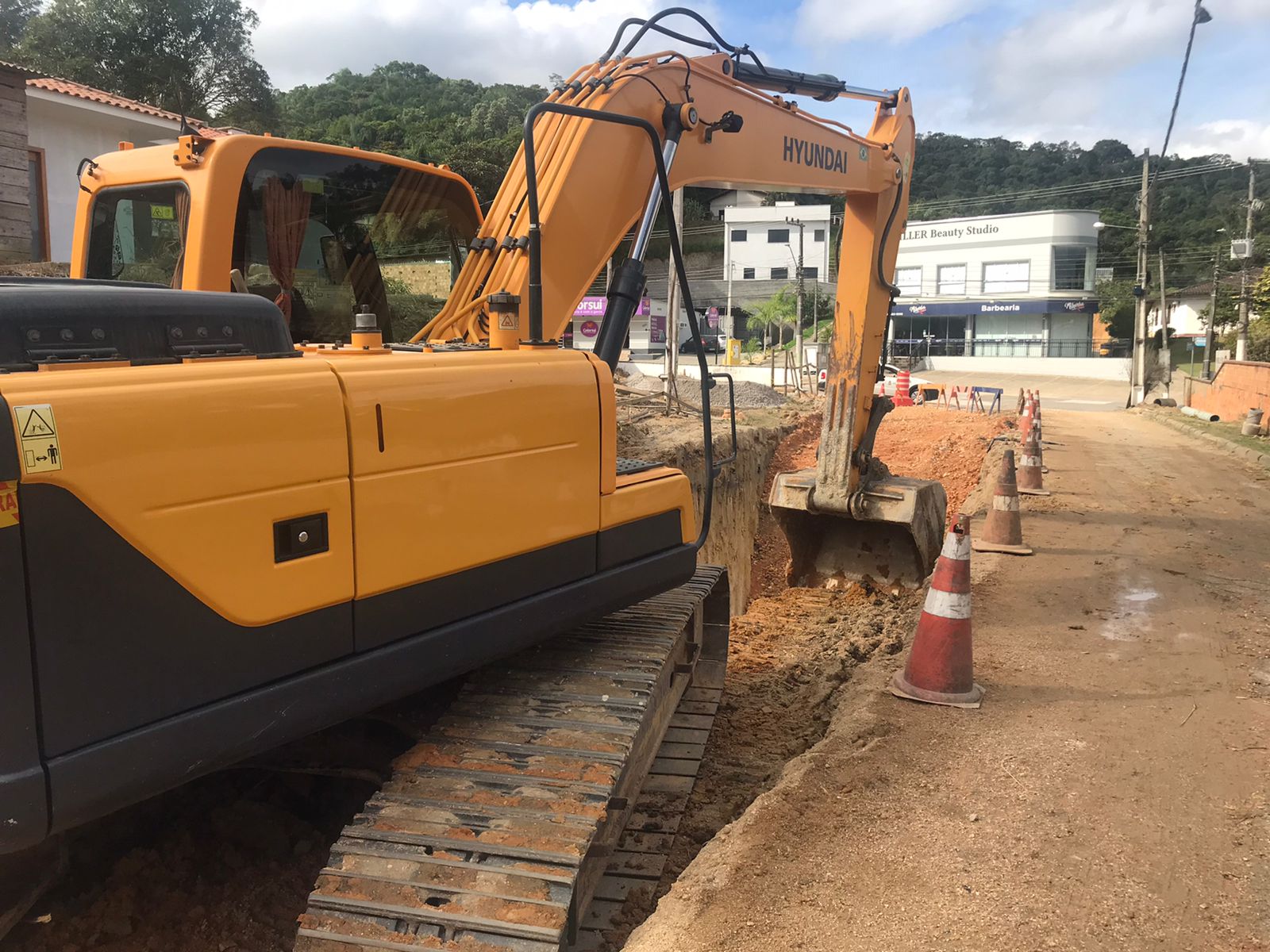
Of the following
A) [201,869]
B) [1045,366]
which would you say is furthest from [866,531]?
[1045,366]

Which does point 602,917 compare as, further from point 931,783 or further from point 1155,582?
point 1155,582

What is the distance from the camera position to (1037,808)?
11.3ft

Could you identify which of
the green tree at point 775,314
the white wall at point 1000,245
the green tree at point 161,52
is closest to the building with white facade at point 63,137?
the green tree at point 161,52

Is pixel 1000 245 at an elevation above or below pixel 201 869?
above

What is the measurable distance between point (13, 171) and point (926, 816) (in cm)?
1485

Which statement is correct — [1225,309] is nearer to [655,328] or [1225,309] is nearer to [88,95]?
[655,328]

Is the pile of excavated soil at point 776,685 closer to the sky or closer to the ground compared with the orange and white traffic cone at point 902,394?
closer to the ground

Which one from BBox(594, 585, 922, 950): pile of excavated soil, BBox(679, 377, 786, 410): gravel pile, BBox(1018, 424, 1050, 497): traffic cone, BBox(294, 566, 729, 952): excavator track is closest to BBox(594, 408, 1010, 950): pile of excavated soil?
BBox(594, 585, 922, 950): pile of excavated soil

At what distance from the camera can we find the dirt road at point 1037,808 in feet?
9.00

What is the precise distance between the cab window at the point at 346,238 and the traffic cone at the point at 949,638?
2.63 meters

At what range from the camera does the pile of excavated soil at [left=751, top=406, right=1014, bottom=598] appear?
11445mm

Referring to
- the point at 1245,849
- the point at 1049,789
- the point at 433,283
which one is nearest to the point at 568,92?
the point at 433,283

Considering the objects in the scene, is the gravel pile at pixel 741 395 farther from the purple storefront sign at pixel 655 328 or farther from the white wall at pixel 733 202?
the white wall at pixel 733 202

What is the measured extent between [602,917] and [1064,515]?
7416mm
